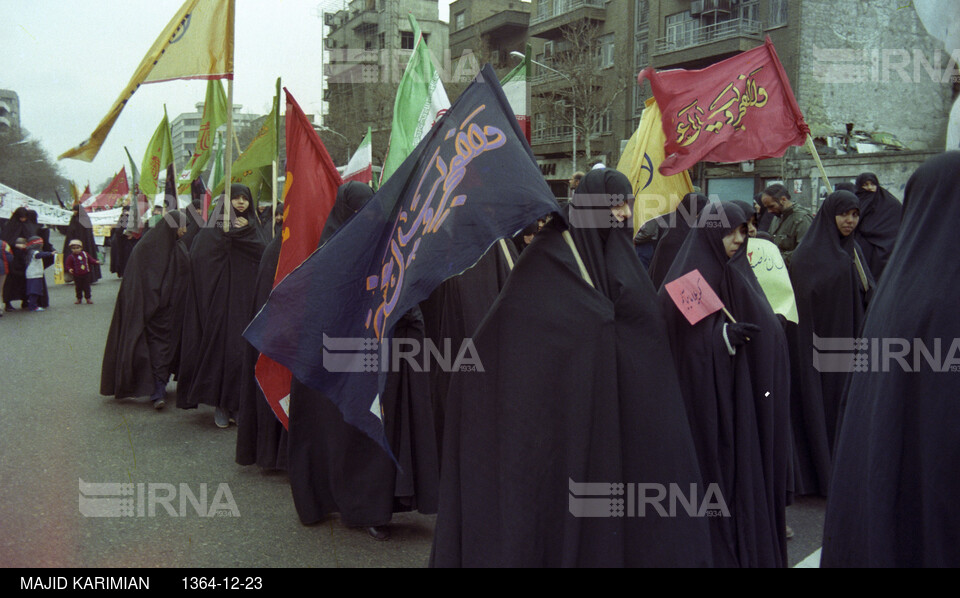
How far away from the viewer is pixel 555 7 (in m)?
37.9

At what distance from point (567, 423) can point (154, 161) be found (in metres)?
10.4

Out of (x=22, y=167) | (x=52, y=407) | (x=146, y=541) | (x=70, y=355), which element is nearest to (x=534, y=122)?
(x=22, y=167)

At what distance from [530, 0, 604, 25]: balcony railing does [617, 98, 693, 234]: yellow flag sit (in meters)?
30.2

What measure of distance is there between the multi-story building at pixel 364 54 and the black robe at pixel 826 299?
39.2 m

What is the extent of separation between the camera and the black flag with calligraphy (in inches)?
102

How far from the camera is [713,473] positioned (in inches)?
141

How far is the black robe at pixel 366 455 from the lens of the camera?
4.38m

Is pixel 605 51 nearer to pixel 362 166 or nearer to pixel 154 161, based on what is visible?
pixel 154 161

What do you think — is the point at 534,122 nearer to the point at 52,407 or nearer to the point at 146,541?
the point at 52,407

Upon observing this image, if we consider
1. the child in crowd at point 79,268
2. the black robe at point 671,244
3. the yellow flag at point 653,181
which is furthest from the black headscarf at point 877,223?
the child in crowd at point 79,268

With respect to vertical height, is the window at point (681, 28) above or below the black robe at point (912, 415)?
above

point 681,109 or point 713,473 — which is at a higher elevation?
point 681,109

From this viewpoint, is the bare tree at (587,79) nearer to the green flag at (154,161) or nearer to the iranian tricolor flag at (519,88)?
the green flag at (154,161)
